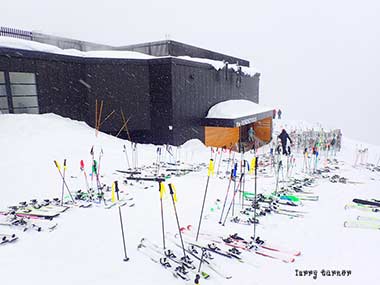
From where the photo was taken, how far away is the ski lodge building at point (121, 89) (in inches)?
535

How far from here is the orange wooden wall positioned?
63.7 ft

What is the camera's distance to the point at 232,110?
1966 cm

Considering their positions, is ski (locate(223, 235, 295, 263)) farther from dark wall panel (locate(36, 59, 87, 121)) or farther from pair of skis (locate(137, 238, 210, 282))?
dark wall panel (locate(36, 59, 87, 121))

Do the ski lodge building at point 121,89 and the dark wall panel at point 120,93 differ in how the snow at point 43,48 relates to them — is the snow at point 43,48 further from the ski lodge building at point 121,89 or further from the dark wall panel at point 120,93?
the dark wall panel at point 120,93

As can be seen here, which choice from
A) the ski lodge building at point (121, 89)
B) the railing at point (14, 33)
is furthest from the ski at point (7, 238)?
the railing at point (14, 33)

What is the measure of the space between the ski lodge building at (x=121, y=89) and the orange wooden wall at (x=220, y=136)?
0.07 metres

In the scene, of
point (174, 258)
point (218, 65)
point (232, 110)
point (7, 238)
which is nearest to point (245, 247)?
point (174, 258)

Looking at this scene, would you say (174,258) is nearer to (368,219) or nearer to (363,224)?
(363,224)

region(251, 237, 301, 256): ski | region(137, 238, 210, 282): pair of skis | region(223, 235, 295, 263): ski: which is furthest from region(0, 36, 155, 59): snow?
region(251, 237, 301, 256): ski

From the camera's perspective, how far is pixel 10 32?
16.6 m

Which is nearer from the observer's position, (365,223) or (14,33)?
(365,223)

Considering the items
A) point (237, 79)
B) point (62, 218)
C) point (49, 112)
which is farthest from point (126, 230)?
point (237, 79)

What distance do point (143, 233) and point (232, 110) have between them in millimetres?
15154

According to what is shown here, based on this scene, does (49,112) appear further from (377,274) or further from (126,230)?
(377,274)
